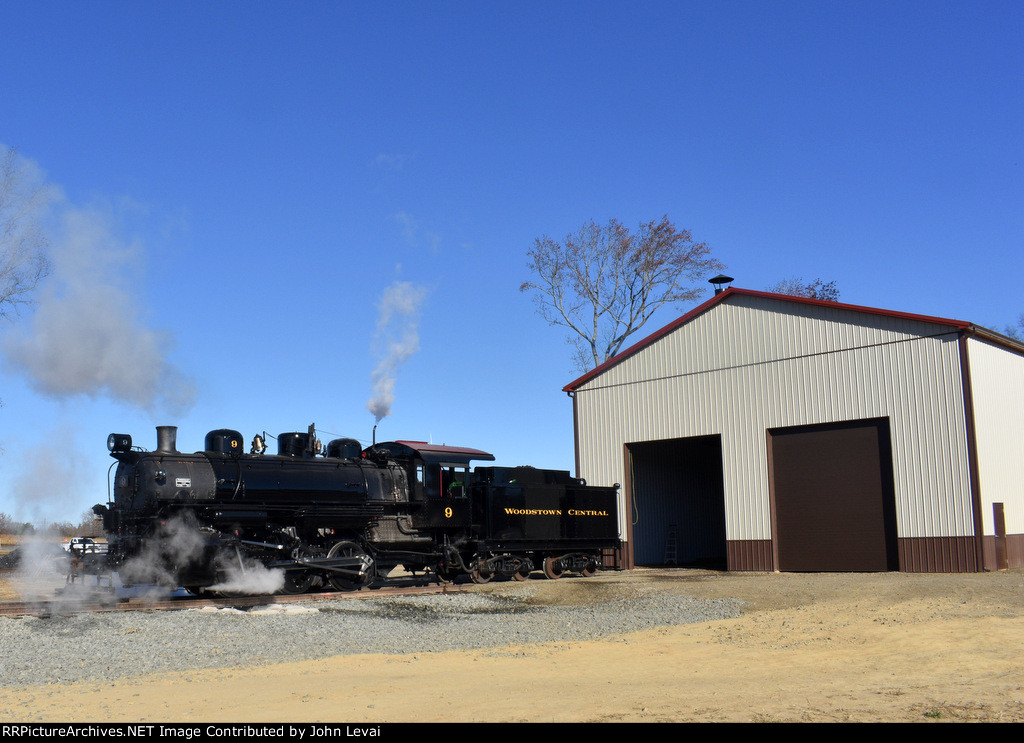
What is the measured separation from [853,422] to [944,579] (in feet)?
15.4

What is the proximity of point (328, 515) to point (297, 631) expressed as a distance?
5.57m

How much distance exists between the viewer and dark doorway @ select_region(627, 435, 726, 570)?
28484 mm

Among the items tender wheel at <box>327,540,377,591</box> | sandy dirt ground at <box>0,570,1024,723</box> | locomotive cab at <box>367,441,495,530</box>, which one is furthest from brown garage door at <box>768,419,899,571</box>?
tender wheel at <box>327,540,377,591</box>

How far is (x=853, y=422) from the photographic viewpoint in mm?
22531

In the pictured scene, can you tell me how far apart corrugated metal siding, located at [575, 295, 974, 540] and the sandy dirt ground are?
7161 mm

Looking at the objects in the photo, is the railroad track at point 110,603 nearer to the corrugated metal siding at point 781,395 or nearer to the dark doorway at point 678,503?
the corrugated metal siding at point 781,395

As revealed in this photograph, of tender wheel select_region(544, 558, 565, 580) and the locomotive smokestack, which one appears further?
tender wheel select_region(544, 558, 565, 580)

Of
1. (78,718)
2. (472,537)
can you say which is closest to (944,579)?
(472,537)

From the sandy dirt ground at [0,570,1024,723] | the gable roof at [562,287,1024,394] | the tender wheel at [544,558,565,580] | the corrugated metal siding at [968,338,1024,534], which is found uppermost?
the gable roof at [562,287,1024,394]

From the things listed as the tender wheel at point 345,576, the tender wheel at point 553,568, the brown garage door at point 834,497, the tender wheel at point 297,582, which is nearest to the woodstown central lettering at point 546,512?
the tender wheel at point 553,568

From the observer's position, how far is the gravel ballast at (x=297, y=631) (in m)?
10.0

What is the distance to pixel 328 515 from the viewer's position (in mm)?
17938

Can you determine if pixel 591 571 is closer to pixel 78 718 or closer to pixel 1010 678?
pixel 1010 678

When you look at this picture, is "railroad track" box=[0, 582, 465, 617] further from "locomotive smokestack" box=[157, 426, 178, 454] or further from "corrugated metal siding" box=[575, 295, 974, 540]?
"corrugated metal siding" box=[575, 295, 974, 540]
